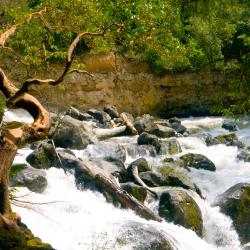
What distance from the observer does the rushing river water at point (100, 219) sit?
392 inches

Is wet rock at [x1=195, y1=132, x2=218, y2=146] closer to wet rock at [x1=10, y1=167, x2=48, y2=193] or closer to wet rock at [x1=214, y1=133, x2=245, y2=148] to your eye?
wet rock at [x1=214, y1=133, x2=245, y2=148]

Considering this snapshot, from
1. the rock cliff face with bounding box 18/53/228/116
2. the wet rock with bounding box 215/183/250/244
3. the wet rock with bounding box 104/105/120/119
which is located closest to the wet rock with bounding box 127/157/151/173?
the wet rock with bounding box 215/183/250/244

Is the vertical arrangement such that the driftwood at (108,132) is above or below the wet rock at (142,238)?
above

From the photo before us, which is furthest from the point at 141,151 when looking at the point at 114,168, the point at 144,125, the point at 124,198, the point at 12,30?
the point at 12,30

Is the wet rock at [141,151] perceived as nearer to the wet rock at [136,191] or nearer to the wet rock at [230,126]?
the wet rock at [136,191]

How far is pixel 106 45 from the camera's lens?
372 inches

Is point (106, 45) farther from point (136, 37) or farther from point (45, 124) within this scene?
point (45, 124)

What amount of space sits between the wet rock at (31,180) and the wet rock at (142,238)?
7.40 feet

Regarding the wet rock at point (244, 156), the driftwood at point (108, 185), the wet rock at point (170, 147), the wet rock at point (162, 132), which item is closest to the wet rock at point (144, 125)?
the wet rock at point (162, 132)

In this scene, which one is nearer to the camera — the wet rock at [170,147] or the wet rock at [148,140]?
the wet rock at [170,147]

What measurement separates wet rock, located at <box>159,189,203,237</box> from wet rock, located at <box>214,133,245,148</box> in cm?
662

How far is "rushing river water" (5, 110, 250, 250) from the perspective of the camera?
995cm

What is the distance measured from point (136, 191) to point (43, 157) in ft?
8.82

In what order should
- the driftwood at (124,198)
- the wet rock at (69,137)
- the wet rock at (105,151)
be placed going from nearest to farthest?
the driftwood at (124,198) → the wet rock at (105,151) → the wet rock at (69,137)
